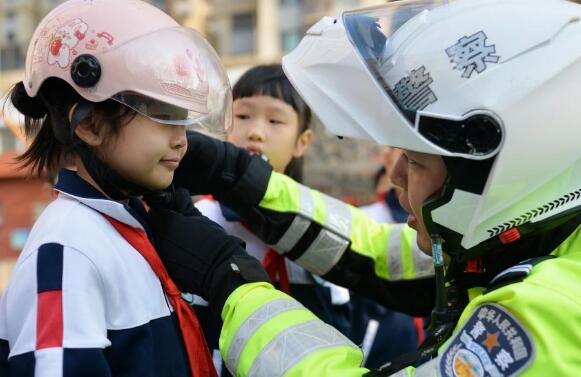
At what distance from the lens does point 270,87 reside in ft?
7.77

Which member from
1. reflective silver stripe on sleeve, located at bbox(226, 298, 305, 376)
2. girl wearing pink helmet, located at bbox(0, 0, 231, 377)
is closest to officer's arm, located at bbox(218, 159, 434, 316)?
girl wearing pink helmet, located at bbox(0, 0, 231, 377)

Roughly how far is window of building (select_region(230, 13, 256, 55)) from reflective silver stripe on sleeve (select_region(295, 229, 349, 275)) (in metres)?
14.5

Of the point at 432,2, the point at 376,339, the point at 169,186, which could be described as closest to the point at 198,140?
the point at 169,186

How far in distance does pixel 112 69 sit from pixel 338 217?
93cm

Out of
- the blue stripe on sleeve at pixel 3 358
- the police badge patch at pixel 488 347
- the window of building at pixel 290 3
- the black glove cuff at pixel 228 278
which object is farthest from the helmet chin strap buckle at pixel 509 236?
the window of building at pixel 290 3

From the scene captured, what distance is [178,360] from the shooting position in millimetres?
1449

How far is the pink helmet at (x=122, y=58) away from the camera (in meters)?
1.46

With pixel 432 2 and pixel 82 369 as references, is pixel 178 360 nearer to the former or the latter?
pixel 82 369

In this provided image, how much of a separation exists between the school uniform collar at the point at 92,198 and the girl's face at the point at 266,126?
0.86m

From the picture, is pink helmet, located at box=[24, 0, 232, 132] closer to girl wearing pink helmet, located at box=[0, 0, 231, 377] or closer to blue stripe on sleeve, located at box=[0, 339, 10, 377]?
girl wearing pink helmet, located at box=[0, 0, 231, 377]

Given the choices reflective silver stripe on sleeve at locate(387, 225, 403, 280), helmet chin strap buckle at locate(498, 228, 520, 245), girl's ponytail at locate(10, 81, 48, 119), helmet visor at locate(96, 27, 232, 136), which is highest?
helmet visor at locate(96, 27, 232, 136)

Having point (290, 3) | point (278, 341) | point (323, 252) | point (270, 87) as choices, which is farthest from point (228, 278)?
point (290, 3)

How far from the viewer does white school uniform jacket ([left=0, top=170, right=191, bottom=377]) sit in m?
1.24

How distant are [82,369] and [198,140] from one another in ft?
2.72
